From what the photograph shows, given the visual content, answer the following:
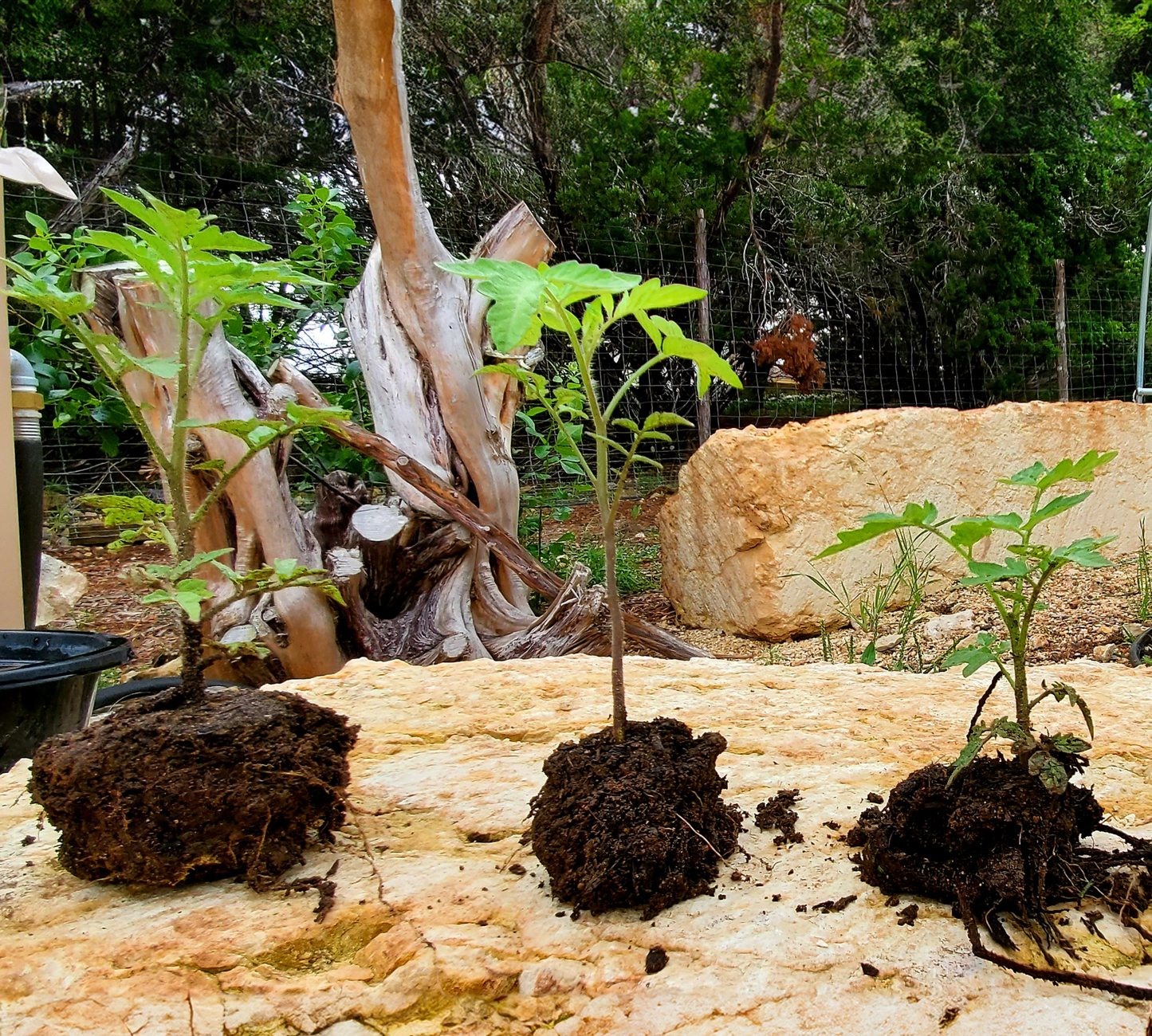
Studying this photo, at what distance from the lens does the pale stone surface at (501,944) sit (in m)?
0.84

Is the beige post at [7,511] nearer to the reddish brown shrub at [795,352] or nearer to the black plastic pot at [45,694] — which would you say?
the black plastic pot at [45,694]

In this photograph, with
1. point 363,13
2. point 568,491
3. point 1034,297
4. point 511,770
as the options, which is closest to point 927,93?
point 1034,297

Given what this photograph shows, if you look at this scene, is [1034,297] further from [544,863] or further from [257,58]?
[544,863]

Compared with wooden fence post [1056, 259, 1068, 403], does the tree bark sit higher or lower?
lower

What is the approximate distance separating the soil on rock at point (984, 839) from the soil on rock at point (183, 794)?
0.69 metres

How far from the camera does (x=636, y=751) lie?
1.11 m

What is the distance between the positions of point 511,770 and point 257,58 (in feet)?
21.6

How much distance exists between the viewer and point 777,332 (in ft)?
21.6

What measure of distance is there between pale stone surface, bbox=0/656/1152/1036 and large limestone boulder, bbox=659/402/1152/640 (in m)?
2.25

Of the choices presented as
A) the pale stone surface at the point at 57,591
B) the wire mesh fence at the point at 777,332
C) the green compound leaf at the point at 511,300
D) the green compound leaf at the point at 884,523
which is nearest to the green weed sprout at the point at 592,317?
the green compound leaf at the point at 511,300

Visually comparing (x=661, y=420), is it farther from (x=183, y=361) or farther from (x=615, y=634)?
(x=183, y=361)

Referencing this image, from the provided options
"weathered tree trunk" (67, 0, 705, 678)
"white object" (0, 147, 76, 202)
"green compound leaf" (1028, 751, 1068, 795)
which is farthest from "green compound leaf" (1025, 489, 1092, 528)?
"weathered tree trunk" (67, 0, 705, 678)

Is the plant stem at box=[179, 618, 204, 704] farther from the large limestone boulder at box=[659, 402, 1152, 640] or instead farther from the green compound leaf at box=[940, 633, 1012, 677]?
the large limestone boulder at box=[659, 402, 1152, 640]

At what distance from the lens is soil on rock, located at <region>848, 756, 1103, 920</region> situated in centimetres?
92
